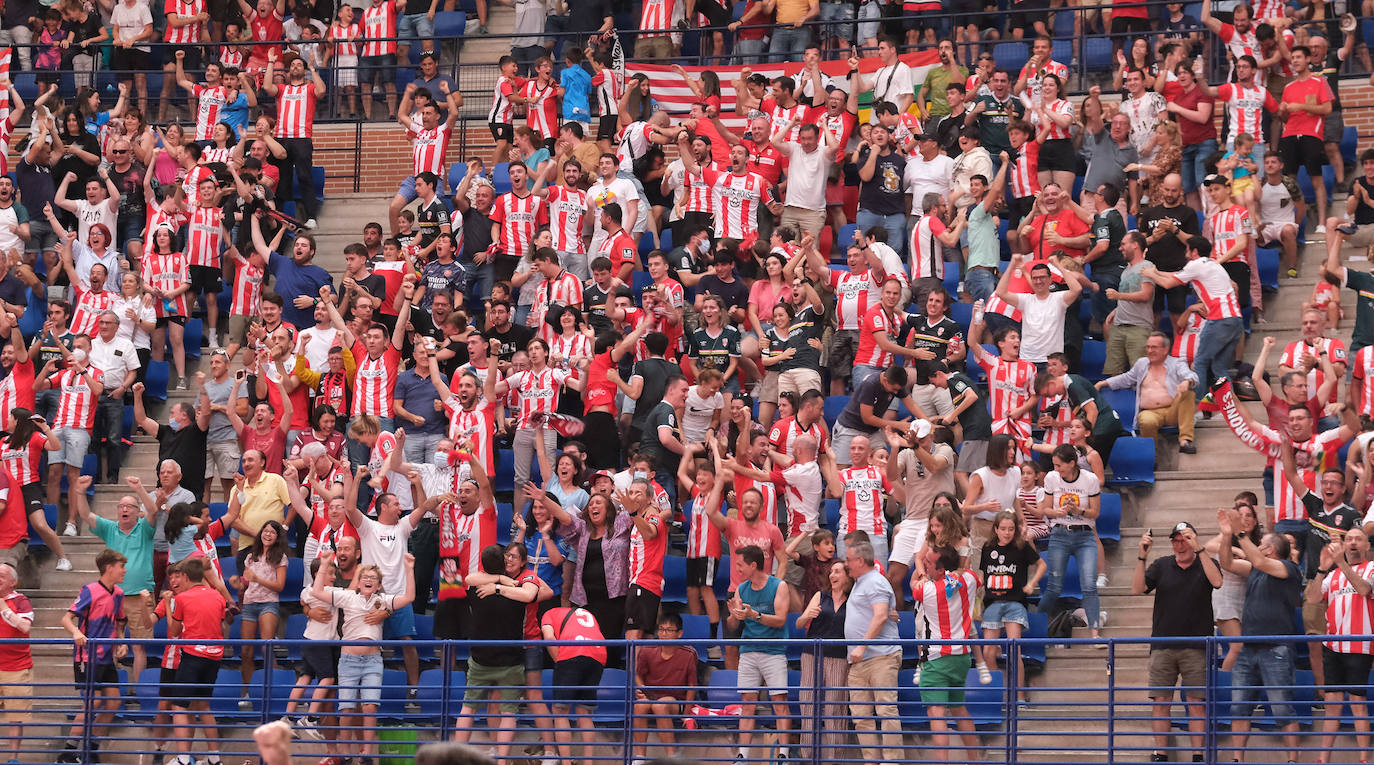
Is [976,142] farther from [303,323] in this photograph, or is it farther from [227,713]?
[227,713]

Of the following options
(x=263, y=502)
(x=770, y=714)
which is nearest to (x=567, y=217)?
(x=263, y=502)

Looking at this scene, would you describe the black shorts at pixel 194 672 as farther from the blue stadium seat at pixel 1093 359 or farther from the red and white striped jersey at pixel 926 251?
the blue stadium seat at pixel 1093 359

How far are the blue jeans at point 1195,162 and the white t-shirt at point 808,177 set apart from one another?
3.69m

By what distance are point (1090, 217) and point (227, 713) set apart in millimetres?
9283

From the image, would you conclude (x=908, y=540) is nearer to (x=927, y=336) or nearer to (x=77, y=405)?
(x=927, y=336)

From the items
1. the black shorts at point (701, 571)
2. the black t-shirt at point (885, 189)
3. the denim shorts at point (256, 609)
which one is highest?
the black t-shirt at point (885, 189)

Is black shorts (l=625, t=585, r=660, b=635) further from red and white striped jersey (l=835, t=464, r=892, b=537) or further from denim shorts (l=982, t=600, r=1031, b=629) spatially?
denim shorts (l=982, t=600, r=1031, b=629)

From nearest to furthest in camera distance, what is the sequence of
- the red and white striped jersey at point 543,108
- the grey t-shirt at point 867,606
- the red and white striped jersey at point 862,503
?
the grey t-shirt at point 867,606 → the red and white striped jersey at point 862,503 → the red and white striped jersey at point 543,108

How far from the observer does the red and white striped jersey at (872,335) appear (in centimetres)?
1722

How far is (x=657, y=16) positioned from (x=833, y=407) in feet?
26.9

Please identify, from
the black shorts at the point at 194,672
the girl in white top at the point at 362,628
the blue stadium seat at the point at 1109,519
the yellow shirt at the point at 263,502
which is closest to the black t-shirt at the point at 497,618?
the girl in white top at the point at 362,628

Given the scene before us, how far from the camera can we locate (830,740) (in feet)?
46.4

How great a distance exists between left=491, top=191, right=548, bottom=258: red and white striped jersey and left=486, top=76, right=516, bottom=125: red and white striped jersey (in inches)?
102

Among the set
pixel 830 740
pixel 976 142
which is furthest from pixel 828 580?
pixel 976 142
